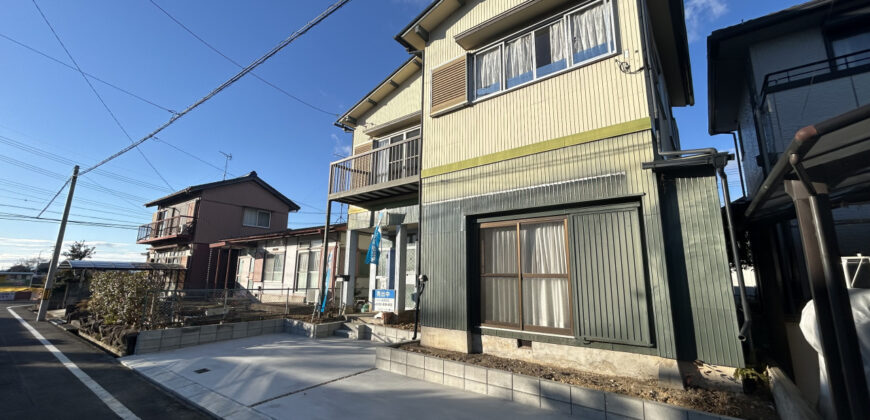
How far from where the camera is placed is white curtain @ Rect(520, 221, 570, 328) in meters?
5.34

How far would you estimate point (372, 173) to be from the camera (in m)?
10.3

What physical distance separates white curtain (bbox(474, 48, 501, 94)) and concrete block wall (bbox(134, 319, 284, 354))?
25.6 ft

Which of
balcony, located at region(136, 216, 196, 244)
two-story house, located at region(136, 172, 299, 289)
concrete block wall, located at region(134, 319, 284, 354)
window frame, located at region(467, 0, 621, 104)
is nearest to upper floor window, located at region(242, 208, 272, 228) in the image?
two-story house, located at region(136, 172, 299, 289)

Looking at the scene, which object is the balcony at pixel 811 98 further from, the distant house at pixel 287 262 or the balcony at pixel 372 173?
the distant house at pixel 287 262

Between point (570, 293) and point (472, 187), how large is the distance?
2.59 meters

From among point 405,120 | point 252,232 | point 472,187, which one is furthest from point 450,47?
point 252,232

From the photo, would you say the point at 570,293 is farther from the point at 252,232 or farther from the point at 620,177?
the point at 252,232

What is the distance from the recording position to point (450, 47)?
7.76 metres

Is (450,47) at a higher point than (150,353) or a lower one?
higher

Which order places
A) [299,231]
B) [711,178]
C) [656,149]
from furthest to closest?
[299,231]
[656,149]
[711,178]

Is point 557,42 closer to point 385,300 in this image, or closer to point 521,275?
point 521,275

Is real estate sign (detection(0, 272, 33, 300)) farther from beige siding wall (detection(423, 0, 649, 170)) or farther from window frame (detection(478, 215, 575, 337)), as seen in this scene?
window frame (detection(478, 215, 575, 337))

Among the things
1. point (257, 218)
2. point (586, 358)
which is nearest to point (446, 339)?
point (586, 358)

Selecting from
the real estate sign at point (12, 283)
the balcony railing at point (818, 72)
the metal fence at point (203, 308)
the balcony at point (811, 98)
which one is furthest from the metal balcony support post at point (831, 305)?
the real estate sign at point (12, 283)
